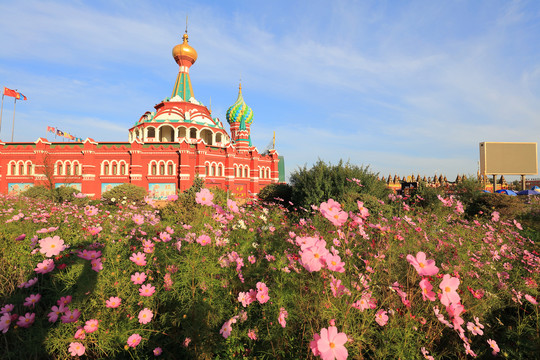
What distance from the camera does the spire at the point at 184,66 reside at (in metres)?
32.3

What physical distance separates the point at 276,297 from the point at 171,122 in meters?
28.7

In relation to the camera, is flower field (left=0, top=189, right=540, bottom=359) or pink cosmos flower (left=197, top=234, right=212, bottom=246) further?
pink cosmos flower (left=197, top=234, right=212, bottom=246)

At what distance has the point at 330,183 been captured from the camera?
11750mm

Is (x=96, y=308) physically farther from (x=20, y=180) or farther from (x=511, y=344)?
(x=20, y=180)

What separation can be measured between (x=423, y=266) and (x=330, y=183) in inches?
404

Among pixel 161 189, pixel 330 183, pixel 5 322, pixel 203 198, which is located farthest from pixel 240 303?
pixel 161 189

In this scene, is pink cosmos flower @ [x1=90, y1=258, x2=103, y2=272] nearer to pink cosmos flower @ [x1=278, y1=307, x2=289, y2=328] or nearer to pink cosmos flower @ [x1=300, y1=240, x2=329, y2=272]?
pink cosmos flower @ [x1=278, y1=307, x2=289, y2=328]

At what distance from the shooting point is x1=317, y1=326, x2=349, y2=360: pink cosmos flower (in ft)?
4.31

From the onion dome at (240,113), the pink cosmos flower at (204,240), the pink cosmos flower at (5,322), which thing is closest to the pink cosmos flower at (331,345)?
the pink cosmos flower at (204,240)

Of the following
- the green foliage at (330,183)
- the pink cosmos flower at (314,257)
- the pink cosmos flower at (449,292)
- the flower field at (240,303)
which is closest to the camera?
the pink cosmos flower at (314,257)

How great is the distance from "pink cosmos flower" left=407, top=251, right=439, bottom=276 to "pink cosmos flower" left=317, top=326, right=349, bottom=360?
0.64 meters

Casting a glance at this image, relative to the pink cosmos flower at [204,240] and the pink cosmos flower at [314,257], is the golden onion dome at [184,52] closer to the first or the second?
the pink cosmos flower at [204,240]

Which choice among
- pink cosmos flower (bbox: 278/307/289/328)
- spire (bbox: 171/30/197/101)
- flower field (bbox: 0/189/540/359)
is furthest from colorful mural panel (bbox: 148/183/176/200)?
pink cosmos flower (bbox: 278/307/289/328)

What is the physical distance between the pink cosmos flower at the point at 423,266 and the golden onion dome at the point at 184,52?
1452 inches
